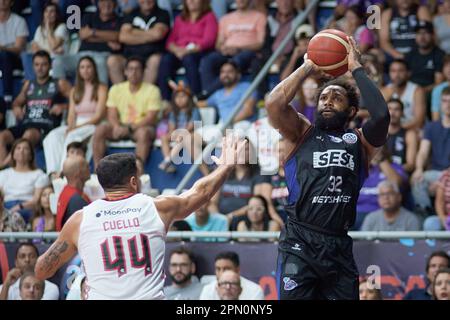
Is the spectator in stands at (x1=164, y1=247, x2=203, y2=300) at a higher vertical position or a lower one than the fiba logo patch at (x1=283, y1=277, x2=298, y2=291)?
lower

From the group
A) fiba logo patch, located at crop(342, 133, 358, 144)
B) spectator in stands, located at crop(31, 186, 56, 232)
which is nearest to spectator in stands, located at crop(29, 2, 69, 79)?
spectator in stands, located at crop(31, 186, 56, 232)

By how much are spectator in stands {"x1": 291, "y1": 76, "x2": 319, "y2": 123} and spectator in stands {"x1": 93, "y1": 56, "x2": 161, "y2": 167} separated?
2024mm

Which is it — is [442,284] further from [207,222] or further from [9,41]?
[9,41]

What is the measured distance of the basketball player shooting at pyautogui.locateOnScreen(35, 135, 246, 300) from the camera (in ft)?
21.4

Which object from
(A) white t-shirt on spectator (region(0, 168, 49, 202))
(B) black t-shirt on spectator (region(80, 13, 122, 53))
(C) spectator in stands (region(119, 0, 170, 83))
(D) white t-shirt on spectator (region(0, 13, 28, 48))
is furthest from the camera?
(D) white t-shirt on spectator (region(0, 13, 28, 48))

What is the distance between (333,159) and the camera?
7.53 metres

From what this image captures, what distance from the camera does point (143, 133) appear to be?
13023mm

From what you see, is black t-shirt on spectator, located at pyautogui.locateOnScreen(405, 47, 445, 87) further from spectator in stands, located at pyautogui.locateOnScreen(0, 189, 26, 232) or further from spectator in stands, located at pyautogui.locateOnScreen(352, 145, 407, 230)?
spectator in stands, located at pyautogui.locateOnScreen(0, 189, 26, 232)

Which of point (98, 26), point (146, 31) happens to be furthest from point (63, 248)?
point (98, 26)

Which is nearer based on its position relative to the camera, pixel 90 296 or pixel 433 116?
pixel 90 296

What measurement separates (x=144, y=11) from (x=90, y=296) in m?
8.29

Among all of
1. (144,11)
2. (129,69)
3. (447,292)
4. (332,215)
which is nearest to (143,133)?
(129,69)

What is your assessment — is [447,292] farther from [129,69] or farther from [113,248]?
[129,69]

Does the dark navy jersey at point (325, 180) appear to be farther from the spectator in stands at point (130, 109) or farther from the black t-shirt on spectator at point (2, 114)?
the black t-shirt on spectator at point (2, 114)
